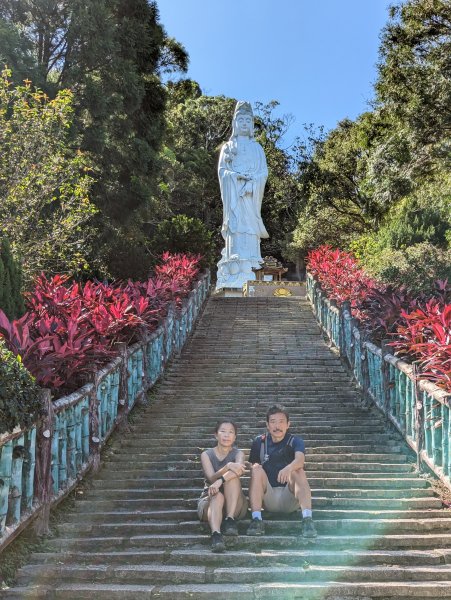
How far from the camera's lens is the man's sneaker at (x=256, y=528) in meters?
4.56

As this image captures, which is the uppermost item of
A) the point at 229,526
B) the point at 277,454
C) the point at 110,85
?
the point at 110,85

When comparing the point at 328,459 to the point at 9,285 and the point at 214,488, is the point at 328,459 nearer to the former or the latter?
the point at 214,488

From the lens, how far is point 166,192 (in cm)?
2677

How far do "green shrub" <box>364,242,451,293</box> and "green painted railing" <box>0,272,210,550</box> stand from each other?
7138 millimetres

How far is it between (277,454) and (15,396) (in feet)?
6.17

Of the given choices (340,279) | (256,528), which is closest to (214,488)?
(256,528)

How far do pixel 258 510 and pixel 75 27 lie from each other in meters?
15.5

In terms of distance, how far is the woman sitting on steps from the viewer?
14.7 ft

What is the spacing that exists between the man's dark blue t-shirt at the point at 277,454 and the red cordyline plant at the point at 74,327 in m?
1.65

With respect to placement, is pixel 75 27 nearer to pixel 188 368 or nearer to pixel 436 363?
pixel 188 368

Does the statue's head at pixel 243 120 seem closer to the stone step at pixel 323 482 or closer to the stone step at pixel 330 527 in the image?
the stone step at pixel 323 482

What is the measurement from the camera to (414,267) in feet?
47.4

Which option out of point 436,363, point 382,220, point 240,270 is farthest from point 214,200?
point 436,363

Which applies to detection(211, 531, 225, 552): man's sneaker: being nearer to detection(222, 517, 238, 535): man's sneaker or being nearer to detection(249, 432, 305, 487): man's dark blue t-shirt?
detection(222, 517, 238, 535): man's sneaker
